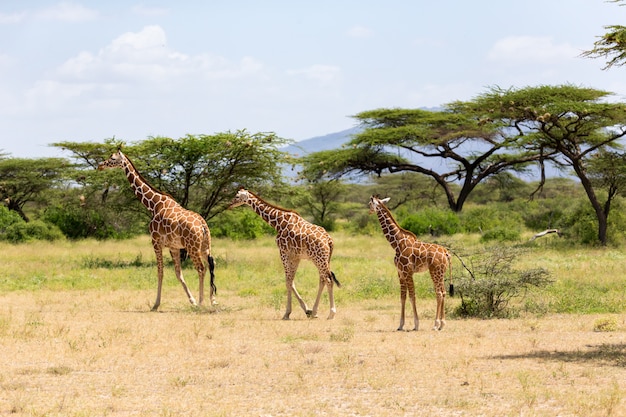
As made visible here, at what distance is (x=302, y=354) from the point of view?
1040 centimetres

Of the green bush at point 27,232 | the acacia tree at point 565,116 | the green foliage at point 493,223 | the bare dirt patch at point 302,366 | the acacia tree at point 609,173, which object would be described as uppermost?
the acacia tree at point 565,116

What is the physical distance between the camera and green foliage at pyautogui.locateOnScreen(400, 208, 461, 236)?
3369 cm

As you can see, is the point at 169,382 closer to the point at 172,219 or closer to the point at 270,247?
the point at 172,219

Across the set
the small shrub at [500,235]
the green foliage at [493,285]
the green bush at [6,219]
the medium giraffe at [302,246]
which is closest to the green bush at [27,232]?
the green bush at [6,219]

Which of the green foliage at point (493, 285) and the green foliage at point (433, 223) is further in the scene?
the green foliage at point (433, 223)

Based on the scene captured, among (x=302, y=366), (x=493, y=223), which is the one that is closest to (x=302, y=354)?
(x=302, y=366)

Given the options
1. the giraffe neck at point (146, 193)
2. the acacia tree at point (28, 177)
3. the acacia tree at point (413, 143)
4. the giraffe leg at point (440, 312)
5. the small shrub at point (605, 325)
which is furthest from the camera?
the acacia tree at point (28, 177)

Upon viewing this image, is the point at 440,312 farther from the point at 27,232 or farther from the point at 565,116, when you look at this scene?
the point at 27,232

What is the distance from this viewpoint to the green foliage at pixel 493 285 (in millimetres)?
14062

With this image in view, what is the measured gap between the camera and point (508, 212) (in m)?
39.7

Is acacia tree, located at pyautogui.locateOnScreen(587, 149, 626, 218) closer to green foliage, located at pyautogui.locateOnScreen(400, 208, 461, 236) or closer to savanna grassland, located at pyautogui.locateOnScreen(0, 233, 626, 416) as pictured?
green foliage, located at pyautogui.locateOnScreen(400, 208, 461, 236)

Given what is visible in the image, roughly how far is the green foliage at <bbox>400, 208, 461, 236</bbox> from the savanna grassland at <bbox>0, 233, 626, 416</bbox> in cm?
1434

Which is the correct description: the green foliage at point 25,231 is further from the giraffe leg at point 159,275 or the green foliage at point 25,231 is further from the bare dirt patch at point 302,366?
the bare dirt patch at point 302,366

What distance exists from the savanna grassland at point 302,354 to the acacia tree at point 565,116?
34.4 ft
